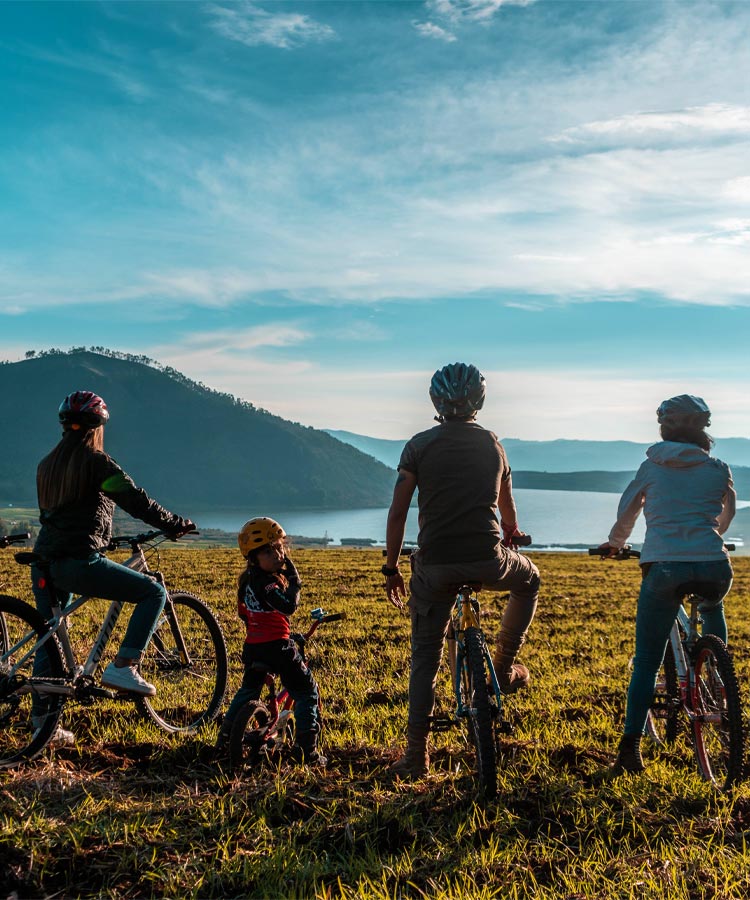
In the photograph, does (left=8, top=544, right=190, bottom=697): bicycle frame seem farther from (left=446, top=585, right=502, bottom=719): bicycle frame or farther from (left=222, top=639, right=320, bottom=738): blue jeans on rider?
(left=446, top=585, right=502, bottom=719): bicycle frame

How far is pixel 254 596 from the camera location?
5.43 meters

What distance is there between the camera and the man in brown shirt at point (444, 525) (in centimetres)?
505

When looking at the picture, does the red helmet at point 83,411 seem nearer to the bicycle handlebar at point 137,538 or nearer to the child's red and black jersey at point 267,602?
the bicycle handlebar at point 137,538

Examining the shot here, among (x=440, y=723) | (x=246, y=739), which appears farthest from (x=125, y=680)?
(x=440, y=723)

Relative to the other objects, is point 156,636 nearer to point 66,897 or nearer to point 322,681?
point 322,681

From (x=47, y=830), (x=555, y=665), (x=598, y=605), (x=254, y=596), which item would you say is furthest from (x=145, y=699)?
(x=598, y=605)

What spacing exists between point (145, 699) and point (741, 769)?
4319 millimetres

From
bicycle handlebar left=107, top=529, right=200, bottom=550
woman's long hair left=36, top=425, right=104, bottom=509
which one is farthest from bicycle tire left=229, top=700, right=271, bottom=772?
woman's long hair left=36, top=425, right=104, bottom=509

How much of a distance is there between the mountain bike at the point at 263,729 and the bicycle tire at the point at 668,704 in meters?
2.59

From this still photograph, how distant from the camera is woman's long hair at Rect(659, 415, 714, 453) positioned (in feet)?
18.0

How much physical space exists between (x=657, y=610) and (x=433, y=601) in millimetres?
1587

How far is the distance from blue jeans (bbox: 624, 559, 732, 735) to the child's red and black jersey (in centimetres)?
246

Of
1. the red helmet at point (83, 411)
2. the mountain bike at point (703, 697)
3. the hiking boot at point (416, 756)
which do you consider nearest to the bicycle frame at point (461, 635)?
the hiking boot at point (416, 756)

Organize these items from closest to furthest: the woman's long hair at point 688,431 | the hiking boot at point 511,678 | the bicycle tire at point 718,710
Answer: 1. the bicycle tire at point 718,710
2. the woman's long hair at point 688,431
3. the hiking boot at point 511,678
